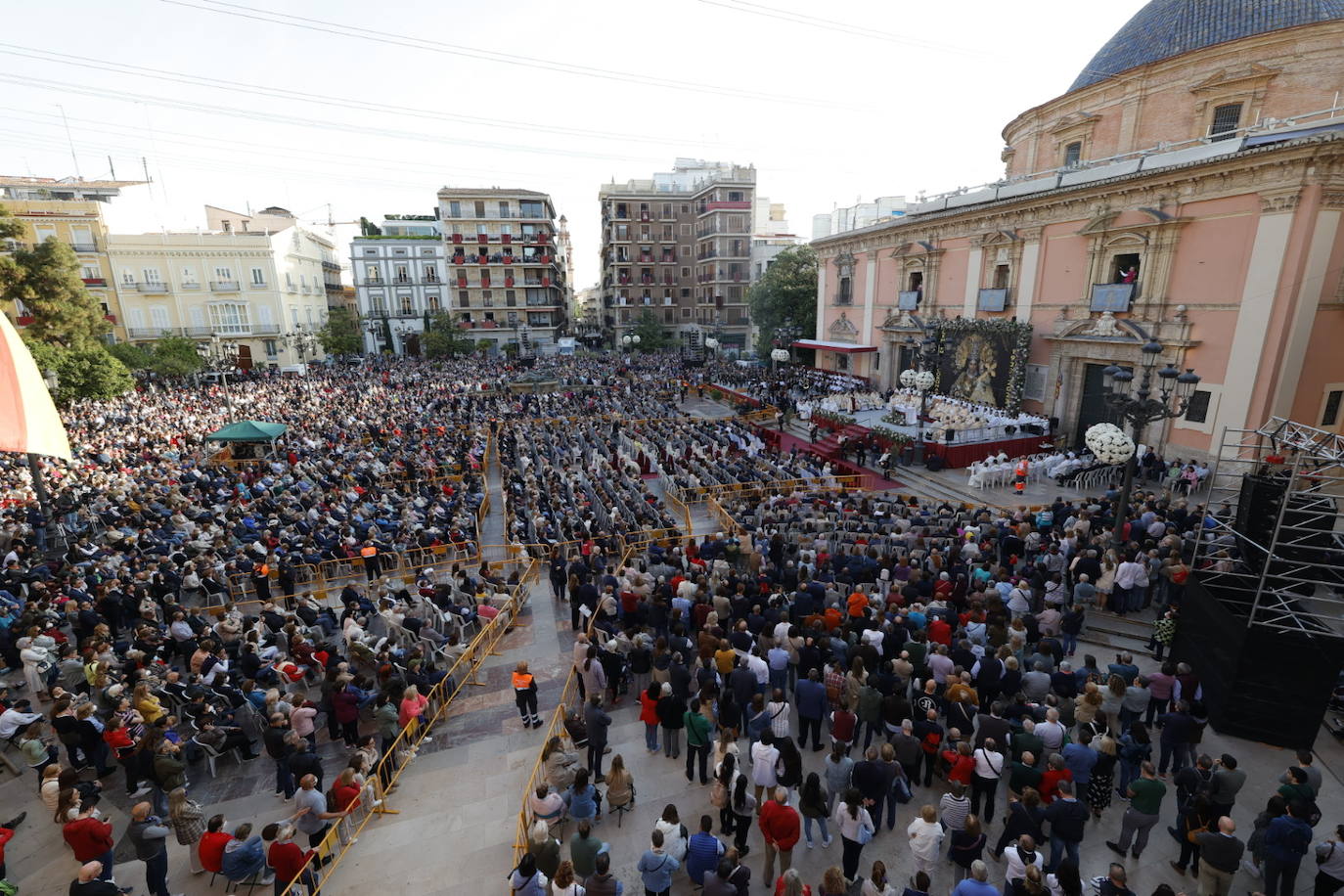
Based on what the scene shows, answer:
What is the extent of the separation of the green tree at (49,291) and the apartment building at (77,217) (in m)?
16.8

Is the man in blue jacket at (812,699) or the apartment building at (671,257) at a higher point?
the apartment building at (671,257)

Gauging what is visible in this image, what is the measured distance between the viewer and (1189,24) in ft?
73.5

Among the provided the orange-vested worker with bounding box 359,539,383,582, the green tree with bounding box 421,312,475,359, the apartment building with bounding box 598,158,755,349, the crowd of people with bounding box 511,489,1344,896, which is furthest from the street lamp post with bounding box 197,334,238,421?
the crowd of people with bounding box 511,489,1344,896

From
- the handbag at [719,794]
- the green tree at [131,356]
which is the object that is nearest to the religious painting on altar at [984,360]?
the handbag at [719,794]

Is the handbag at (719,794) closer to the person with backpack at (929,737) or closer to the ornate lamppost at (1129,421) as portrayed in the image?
the person with backpack at (929,737)

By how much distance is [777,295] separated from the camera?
1766 inches

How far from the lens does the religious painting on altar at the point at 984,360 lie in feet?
80.6

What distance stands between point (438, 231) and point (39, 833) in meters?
68.4

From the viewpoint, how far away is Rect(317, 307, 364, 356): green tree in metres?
54.1

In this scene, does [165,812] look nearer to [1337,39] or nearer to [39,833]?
[39,833]

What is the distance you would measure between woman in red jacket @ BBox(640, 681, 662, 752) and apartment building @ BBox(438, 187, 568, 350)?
56.4 metres

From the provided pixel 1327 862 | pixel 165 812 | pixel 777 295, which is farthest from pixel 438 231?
pixel 1327 862

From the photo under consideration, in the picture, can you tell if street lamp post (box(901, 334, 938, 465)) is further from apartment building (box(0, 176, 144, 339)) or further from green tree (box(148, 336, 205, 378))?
apartment building (box(0, 176, 144, 339))

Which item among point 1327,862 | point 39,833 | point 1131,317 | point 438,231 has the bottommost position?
point 39,833
